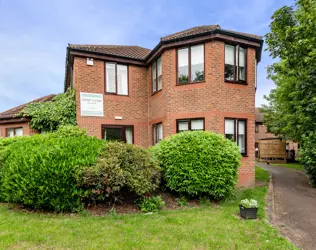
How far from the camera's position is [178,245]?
13.0 feet

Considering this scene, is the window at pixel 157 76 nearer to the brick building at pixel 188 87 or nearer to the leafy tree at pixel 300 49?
the brick building at pixel 188 87

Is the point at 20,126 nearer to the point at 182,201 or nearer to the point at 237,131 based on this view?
the point at 182,201

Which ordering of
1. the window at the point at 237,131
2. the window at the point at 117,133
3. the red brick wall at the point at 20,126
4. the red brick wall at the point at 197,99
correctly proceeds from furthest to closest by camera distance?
1. the red brick wall at the point at 20,126
2. the window at the point at 117,133
3. the window at the point at 237,131
4. the red brick wall at the point at 197,99

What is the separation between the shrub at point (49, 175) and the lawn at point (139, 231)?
410 millimetres

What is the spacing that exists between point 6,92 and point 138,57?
11.2 metres

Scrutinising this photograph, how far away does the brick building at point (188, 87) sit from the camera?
918 cm

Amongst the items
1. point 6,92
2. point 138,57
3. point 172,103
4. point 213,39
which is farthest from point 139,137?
point 6,92

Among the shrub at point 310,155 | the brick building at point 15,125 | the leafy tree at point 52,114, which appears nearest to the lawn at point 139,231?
the shrub at point 310,155

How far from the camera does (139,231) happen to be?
4512mm

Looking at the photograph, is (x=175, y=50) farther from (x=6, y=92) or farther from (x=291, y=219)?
(x=6, y=92)

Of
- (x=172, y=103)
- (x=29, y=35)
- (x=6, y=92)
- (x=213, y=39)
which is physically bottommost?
(x=172, y=103)

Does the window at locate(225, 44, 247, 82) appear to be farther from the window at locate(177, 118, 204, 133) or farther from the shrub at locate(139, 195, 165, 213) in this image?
the shrub at locate(139, 195, 165, 213)

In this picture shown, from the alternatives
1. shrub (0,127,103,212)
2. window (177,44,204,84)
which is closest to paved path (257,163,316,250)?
shrub (0,127,103,212)

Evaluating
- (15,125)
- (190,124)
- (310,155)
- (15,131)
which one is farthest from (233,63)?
(15,131)
